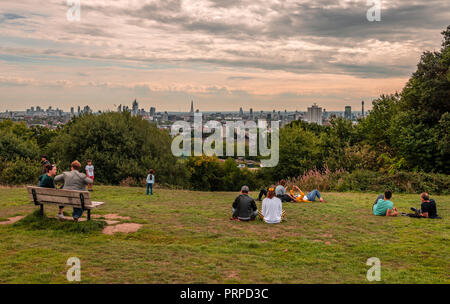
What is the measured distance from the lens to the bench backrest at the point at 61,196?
9.72 metres

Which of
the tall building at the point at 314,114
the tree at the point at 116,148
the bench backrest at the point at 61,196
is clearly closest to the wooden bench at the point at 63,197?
the bench backrest at the point at 61,196

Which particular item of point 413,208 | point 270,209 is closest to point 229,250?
point 270,209

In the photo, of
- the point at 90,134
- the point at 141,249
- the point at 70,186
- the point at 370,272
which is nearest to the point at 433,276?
the point at 370,272

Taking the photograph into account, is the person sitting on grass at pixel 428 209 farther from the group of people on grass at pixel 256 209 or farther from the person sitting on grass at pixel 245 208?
the person sitting on grass at pixel 245 208

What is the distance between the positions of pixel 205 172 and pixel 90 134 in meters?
34.9

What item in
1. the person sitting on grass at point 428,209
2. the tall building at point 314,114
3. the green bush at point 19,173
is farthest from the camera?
the tall building at point 314,114

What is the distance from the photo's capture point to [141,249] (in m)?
8.22

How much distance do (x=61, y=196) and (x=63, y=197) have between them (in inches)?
2.6

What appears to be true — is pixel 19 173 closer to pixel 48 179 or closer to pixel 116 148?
pixel 116 148

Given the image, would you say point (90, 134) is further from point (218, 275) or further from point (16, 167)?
point (218, 275)

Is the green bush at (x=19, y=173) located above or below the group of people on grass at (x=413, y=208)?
below

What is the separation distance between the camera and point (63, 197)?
9.91 m

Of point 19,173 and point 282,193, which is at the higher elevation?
point 282,193

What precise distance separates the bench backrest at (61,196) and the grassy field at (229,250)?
2.48 ft
